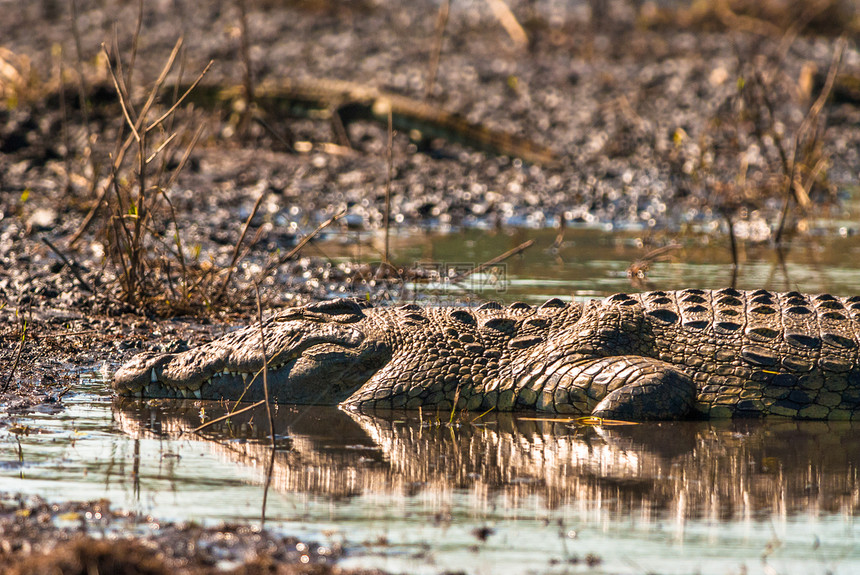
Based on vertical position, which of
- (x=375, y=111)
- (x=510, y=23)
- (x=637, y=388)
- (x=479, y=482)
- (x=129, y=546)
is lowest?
(x=129, y=546)

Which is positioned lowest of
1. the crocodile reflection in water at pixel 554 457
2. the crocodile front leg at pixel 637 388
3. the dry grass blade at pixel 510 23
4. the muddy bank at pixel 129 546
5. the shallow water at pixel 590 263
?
the muddy bank at pixel 129 546

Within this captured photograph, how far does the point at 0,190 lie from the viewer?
1041cm

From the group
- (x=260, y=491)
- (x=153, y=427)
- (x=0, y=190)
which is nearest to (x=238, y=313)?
(x=153, y=427)

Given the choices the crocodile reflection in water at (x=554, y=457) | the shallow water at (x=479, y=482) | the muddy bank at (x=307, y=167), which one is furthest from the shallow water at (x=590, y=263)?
the shallow water at (x=479, y=482)

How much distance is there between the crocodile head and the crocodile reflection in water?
0.09 metres

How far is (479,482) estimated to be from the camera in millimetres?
3916

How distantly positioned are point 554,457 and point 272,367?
156cm

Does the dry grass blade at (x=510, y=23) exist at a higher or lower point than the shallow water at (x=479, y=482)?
higher

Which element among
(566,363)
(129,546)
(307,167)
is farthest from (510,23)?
(129,546)

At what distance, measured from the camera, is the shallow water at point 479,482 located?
3.20m

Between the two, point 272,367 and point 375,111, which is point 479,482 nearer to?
point 272,367

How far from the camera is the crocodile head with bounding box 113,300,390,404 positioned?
5.10 meters

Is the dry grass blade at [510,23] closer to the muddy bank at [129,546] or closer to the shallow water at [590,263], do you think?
the shallow water at [590,263]

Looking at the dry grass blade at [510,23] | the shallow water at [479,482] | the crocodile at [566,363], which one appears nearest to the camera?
the shallow water at [479,482]
